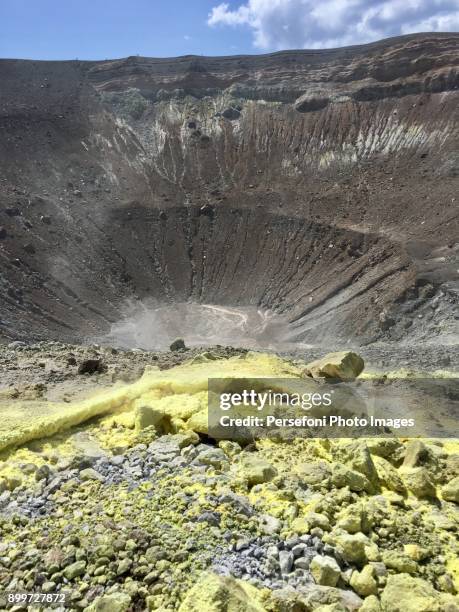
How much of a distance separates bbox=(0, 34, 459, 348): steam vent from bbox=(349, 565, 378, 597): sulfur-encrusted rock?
75.4 feet

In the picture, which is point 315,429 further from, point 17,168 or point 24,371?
point 17,168

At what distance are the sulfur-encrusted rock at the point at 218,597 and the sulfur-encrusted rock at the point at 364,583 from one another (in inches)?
45.2

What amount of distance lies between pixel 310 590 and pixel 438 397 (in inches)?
Result: 416

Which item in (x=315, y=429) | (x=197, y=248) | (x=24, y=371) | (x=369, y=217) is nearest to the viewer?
(x=315, y=429)

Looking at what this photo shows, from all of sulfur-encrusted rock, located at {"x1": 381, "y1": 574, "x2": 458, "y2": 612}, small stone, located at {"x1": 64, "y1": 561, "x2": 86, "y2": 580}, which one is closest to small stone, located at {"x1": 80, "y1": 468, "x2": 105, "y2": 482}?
small stone, located at {"x1": 64, "y1": 561, "x2": 86, "y2": 580}

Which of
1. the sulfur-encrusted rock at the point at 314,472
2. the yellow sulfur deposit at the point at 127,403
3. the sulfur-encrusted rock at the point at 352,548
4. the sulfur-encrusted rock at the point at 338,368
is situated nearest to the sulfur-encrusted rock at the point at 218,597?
the sulfur-encrusted rock at the point at 352,548

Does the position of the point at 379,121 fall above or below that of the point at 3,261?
above

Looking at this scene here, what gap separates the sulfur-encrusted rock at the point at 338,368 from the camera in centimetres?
1330

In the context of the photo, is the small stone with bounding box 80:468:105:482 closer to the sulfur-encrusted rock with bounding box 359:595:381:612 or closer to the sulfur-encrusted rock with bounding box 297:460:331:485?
the sulfur-encrusted rock with bounding box 297:460:331:485

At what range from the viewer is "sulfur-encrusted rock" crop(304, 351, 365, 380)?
43.6 ft

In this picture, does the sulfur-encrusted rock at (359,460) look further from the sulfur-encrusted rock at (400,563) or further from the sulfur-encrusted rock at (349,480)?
the sulfur-encrusted rock at (400,563)

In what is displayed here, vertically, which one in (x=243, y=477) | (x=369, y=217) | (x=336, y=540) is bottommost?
(x=336, y=540)

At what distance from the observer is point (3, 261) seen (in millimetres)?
37625

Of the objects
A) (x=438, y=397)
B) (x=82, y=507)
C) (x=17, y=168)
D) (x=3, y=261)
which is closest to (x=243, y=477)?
(x=82, y=507)
